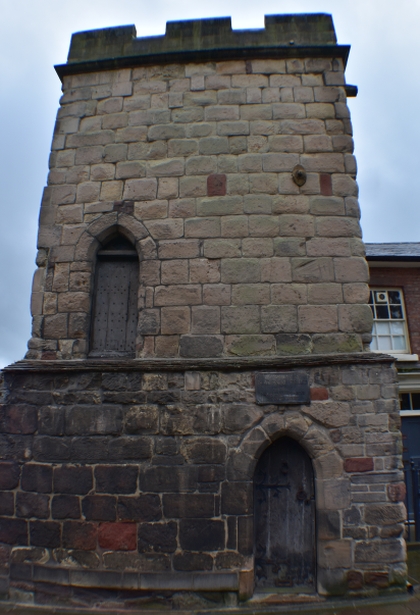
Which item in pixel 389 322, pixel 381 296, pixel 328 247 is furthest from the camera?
pixel 381 296

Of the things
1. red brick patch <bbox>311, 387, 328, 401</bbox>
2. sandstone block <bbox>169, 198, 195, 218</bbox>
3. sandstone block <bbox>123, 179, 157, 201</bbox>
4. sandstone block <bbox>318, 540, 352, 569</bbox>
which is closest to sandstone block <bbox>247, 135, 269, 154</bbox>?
sandstone block <bbox>169, 198, 195, 218</bbox>

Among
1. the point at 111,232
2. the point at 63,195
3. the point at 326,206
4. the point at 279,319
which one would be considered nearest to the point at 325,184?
the point at 326,206

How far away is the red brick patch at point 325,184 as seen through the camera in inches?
176

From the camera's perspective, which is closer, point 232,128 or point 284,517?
point 284,517

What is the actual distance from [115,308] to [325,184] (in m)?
2.95

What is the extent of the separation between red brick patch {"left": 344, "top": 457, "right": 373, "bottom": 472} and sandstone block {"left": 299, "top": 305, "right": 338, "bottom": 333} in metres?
1.36

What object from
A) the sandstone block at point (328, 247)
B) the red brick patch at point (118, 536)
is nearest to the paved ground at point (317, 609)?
the red brick patch at point (118, 536)

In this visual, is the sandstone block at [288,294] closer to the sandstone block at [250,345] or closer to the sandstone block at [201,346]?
the sandstone block at [250,345]

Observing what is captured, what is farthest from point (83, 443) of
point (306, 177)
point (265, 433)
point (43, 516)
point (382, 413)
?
point (306, 177)

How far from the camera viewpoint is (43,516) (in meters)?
3.87

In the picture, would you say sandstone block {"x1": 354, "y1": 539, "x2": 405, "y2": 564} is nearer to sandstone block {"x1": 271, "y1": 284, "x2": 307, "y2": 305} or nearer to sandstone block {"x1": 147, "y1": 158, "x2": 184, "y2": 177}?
sandstone block {"x1": 271, "y1": 284, "x2": 307, "y2": 305}

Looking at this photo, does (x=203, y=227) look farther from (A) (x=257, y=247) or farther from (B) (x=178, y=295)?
(B) (x=178, y=295)

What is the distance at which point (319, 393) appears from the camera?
396 cm

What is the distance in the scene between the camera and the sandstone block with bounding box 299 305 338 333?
4.14 metres
